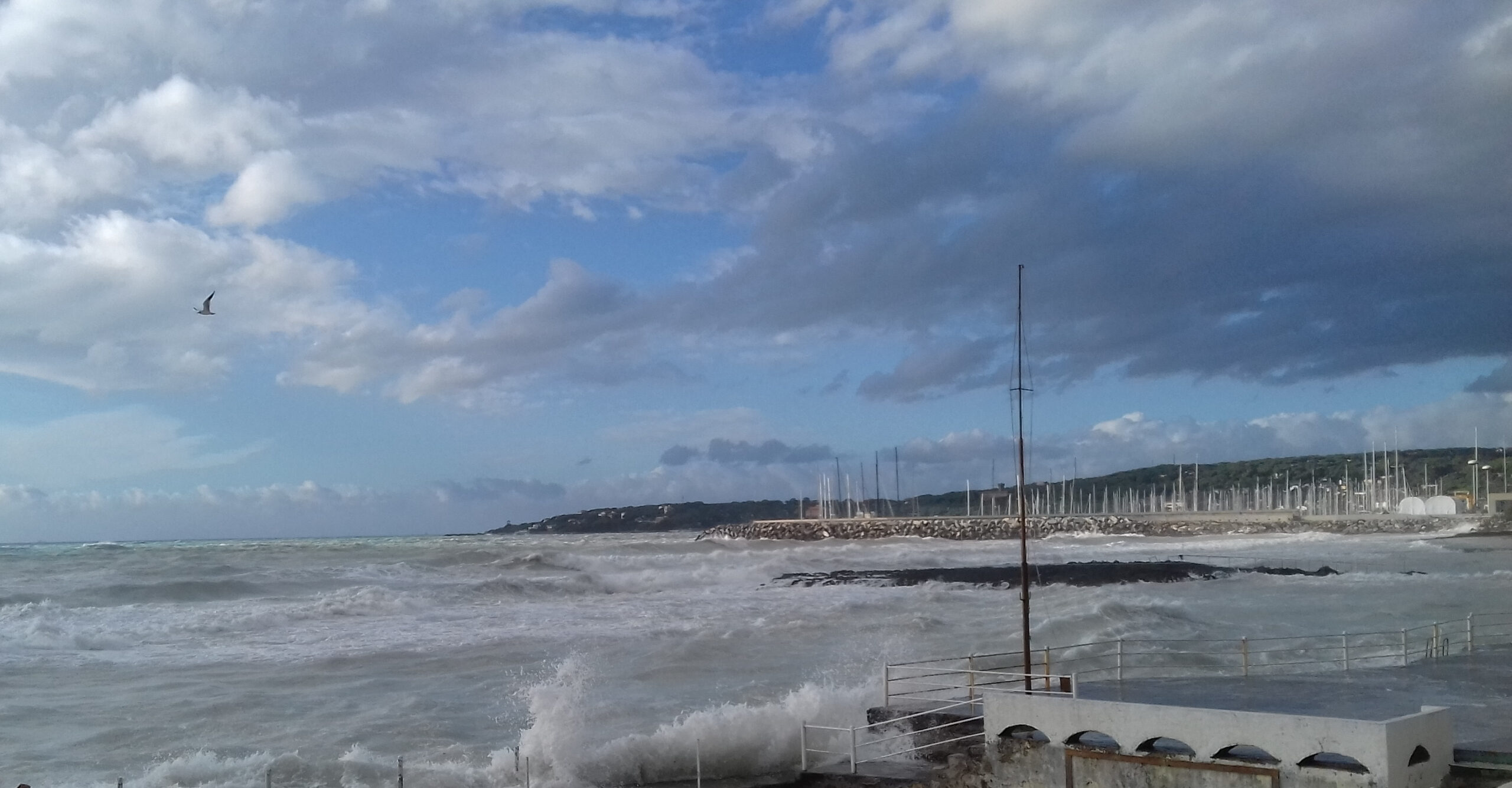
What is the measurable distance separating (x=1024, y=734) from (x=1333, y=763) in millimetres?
3044

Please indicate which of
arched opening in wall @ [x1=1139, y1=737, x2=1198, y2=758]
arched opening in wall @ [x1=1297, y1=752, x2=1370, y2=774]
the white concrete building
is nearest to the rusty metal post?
the white concrete building

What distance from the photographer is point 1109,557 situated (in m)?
74.2

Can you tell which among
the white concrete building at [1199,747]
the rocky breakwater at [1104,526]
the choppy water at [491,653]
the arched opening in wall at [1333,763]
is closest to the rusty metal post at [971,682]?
the white concrete building at [1199,747]

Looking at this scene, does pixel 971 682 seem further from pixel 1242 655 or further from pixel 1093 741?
pixel 1242 655

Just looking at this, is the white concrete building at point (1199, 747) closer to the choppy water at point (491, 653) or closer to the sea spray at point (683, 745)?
the sea spray at point (683, 745)

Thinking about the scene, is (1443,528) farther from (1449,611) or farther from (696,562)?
(1449,611)

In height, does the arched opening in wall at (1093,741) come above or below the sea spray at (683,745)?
above

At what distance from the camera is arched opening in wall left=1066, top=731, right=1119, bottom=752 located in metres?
11.4

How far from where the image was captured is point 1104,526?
12444 cm

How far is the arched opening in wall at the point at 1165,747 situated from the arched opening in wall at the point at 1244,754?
30 cm

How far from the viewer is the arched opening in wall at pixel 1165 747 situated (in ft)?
35.6

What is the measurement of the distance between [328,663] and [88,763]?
8821 millimetres

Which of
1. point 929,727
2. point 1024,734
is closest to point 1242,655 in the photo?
point 929,727

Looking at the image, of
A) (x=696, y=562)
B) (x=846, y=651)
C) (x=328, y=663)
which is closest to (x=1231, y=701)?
(x=846, y=651)
